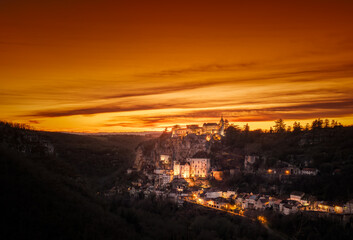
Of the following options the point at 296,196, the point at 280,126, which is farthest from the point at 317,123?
the point at 296,196

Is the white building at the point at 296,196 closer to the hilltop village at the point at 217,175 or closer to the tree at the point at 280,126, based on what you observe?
the hilltop village at the point at 217,175

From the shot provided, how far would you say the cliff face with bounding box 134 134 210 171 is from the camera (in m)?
57.5

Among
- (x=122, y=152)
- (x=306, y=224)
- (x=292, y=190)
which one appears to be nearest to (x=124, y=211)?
(x=306, y=224)

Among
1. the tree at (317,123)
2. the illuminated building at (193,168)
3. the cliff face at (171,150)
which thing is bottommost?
the illuminated building at (193,168)

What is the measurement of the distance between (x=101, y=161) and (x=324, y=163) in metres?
A: 42.7

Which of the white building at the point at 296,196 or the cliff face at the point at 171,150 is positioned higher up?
the cliff face at the point at 171,150

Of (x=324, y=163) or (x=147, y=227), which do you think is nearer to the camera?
(x=147, y=227)

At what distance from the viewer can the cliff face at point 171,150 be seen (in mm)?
57500

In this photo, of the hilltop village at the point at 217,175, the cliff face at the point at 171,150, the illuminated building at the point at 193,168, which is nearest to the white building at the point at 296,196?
the hilltop village at the point at 217,175

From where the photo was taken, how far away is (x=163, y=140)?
62719 mm

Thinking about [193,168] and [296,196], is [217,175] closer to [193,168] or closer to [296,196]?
[193,168]

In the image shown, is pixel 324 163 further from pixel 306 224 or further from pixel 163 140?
pixel 163 140

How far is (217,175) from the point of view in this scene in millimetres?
48438

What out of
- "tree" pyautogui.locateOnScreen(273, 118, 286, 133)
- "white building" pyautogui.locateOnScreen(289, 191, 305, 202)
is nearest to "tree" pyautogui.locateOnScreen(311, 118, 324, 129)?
"tree" pyautogui.locateOnScreen(273, 118, 286, 133)
